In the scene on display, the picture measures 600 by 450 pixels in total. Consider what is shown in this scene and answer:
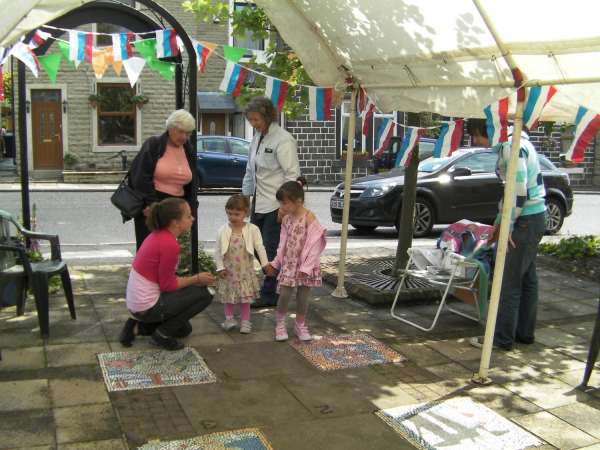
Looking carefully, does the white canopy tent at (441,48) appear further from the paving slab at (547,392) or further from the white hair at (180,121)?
the white hair at (180,121)

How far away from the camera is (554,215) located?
42.8 feet

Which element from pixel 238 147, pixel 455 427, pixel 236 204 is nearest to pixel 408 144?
pixel 236 204

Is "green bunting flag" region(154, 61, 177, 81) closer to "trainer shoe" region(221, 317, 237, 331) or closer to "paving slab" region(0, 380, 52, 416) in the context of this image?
"trainer shoe" region(221, 317, 237, 331)

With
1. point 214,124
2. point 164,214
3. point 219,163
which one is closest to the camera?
point 164,214

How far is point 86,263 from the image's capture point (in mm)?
8578

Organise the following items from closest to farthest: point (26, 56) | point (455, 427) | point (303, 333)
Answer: point (455, 427) < point (303, 333) < point (26, 56)

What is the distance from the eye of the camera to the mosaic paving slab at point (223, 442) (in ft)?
11.5

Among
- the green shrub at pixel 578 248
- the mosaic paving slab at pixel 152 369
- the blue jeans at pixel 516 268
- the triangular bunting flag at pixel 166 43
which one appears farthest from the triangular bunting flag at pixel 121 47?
the green shrub at pixel 578 248

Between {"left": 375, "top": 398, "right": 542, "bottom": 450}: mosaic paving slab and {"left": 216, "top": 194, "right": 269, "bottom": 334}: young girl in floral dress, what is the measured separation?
1761 millimetres

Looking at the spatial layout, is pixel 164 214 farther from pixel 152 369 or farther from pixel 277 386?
pixel 277 386

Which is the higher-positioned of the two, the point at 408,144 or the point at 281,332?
the point at 408,144

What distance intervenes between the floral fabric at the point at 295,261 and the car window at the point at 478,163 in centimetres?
758

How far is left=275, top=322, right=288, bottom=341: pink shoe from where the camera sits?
534cm

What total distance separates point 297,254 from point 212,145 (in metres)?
13.7
